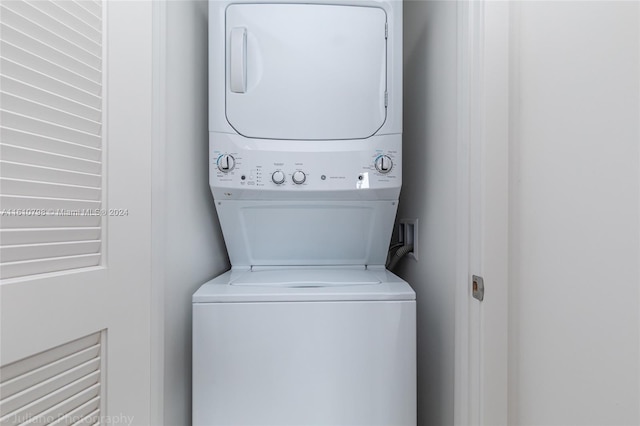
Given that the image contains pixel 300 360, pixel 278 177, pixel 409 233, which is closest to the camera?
pixel 300 360

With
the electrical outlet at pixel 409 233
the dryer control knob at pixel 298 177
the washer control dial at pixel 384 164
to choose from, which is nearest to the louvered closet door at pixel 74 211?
the dryer control knob at pixel 298 177

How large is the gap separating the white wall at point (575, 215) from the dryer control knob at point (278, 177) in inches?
31.6

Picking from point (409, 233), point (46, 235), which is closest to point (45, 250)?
point (46, 235)

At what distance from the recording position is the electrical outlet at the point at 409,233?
1.48 meters

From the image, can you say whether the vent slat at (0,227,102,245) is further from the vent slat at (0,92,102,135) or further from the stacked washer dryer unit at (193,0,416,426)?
the stacked washer dryer unit at (193,0,416,426)

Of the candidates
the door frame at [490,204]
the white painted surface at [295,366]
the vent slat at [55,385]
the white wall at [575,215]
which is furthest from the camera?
the white painted surface at [295,366]

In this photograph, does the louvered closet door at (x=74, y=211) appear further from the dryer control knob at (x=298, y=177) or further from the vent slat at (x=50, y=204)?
the dryer control knob at (x=298, y=177)

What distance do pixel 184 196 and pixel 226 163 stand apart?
21 cm

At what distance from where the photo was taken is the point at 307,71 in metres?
1.25

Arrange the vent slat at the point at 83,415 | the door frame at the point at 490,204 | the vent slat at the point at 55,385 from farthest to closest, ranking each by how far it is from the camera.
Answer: the door frame at the point at 490,204 → the vent slat at the point at 83,415 → the vent slat at the point at 55,385

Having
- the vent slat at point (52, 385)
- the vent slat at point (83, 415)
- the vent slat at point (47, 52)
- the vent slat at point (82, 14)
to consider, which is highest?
the vent slat at point (82, 14)

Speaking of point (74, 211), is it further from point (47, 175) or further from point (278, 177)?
point (278, 177)

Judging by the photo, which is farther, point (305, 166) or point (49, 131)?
point (305, 166)

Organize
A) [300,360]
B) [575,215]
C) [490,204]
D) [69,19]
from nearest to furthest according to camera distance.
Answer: [575,215] < [69,19] < [490,204] < [300,360]
